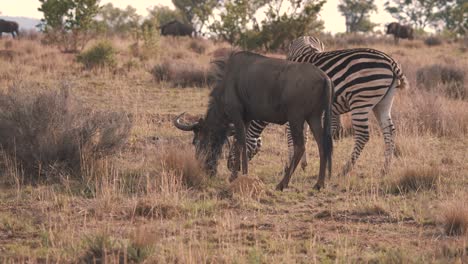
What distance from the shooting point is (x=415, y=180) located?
8.94 meters

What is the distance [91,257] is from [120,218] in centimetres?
144

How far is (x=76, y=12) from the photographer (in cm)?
2698

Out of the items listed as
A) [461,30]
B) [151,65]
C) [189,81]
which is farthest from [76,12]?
[461,30]

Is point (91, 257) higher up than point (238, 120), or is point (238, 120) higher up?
point (238, 120)

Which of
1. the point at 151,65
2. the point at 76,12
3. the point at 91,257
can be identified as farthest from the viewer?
the point at 76,12

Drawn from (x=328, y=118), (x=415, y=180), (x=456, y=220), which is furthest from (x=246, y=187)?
(x=456, y=220)

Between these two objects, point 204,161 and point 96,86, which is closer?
point 204,161

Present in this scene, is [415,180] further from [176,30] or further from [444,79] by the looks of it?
[176,30]

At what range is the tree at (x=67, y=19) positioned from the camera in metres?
26.9

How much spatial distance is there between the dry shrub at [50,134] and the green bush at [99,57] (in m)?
11.6

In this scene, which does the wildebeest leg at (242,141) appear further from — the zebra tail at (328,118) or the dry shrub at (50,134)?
the dry shrub at (50,134)

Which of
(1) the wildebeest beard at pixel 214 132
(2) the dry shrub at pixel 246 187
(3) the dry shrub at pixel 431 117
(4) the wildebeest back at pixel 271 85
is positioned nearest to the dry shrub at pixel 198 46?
(3) the dry shrub at pixel 431 117

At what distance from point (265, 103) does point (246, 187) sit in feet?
3.83

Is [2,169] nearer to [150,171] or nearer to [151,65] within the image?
[150,171]
